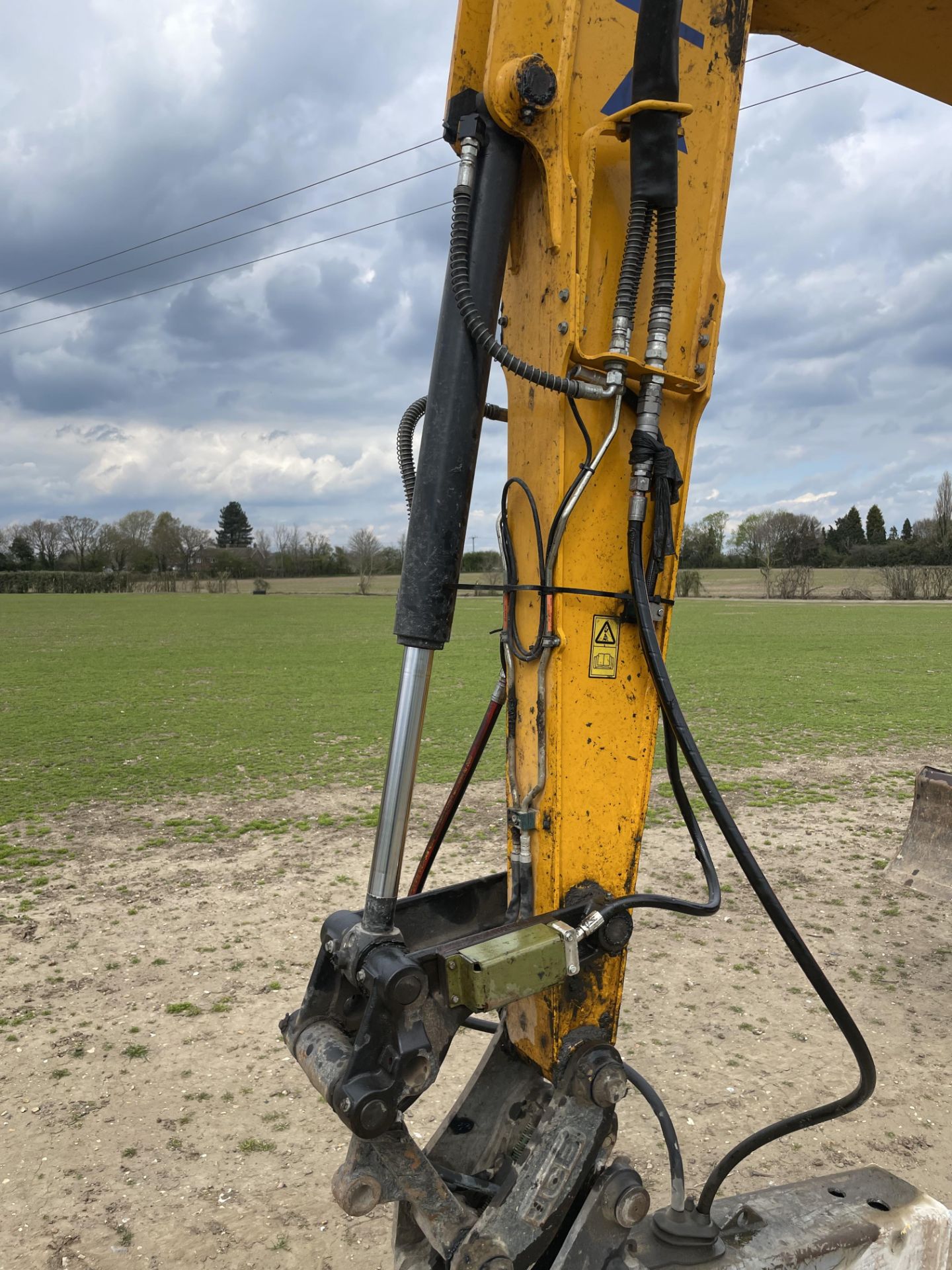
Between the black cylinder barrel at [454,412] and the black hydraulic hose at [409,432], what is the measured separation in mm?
257

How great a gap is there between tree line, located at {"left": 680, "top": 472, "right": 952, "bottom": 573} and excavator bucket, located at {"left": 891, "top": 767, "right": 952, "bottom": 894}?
41.5m

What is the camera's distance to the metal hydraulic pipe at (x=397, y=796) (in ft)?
5.97

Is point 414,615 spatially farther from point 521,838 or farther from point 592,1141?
point 592,1141

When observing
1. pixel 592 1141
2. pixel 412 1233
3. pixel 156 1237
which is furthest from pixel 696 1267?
pixel 156 1237

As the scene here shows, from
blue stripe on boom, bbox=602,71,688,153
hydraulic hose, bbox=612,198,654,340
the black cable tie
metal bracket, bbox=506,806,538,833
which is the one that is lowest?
metal bracket, bbox=506,806,538,833

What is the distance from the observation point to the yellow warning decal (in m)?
1.96

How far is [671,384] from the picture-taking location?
199 cm

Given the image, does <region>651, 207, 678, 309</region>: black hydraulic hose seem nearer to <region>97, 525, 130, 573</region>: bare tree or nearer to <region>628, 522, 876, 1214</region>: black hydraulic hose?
<region>628, 522, 876, 1214</region>: black hydraulic hose

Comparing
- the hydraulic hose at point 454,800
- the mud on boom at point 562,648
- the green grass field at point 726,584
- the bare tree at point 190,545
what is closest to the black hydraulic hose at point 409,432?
the mud on boom at point 562,648

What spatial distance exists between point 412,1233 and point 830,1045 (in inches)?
87.9

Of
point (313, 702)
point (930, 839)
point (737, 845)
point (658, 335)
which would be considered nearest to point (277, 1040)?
point (737, 845)

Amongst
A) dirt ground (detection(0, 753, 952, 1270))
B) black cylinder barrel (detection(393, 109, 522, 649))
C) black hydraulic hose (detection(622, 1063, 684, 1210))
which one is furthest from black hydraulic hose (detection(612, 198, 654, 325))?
dirt ground (detection(0, 753, 952, 1270))

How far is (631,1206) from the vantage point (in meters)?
1.87

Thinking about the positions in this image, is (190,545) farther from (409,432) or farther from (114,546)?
(409,432)
